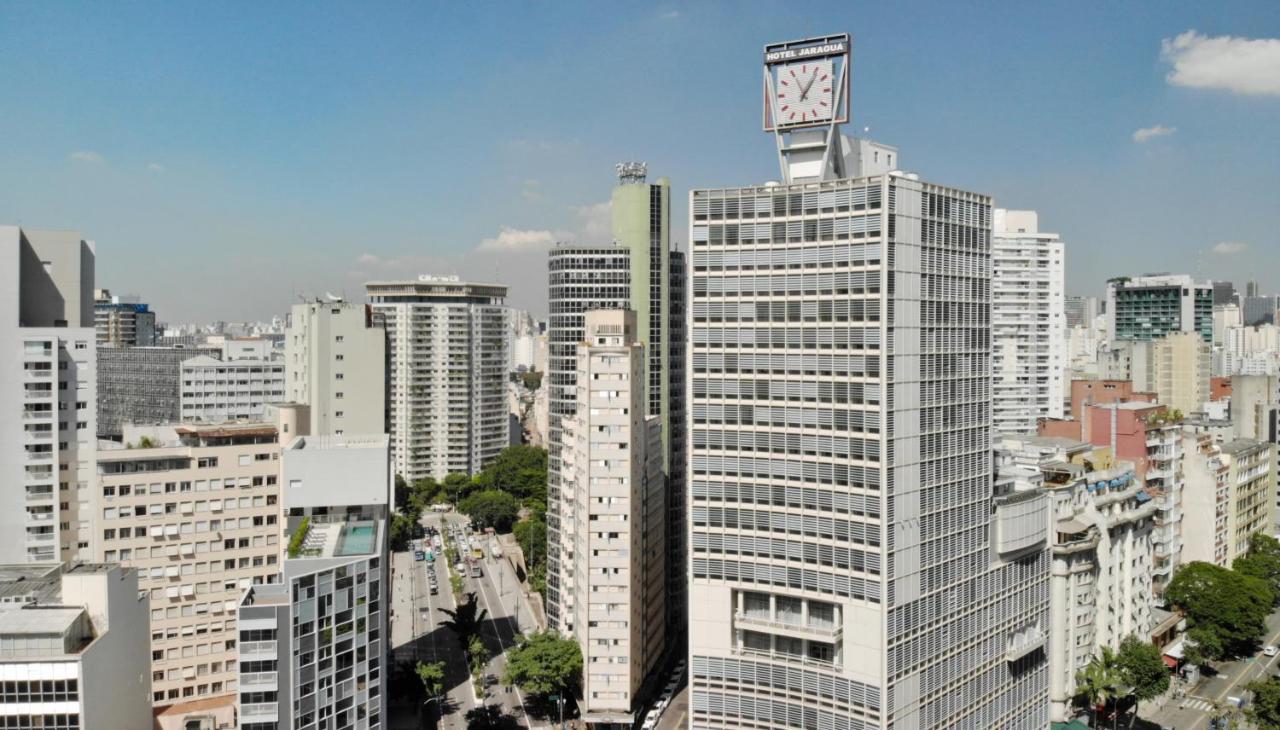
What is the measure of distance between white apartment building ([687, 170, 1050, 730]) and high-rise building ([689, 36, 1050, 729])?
0.13 meters

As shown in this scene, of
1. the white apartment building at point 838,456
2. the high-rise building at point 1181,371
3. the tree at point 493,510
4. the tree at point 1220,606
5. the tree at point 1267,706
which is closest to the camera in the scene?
the white apartment building at point 838,456

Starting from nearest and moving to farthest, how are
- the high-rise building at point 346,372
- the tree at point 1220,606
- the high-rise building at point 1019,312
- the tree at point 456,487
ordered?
the tree at point 1220,606 < the high-rise building at point 346,372 < the high-rise building at point 1019,312 < the tree at point 456,487

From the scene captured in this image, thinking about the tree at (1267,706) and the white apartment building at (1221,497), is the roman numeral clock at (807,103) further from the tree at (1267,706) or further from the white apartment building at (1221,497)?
the white apartment building at (1221,497)

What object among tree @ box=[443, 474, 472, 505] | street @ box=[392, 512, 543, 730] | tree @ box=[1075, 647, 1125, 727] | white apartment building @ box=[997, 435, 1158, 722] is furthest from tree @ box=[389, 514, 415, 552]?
tree @ box=[1075, 647, 1125, 727]

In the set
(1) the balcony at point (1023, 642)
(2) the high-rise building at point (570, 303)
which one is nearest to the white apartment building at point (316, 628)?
(2) the high-rise building at point (570, 303)

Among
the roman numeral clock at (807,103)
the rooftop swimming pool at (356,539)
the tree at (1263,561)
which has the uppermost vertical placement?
the roman numeral clock at (807,103)

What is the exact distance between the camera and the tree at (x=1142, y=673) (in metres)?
78.2

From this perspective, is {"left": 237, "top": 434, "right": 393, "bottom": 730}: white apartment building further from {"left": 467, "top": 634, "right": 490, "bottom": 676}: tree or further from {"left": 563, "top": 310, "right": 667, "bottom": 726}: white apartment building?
{"left": 467, "top": 634, "right": 490, "bottom": 676}: tree

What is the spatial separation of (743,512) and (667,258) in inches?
1868

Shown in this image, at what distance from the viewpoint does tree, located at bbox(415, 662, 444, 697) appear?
7812 centimetres

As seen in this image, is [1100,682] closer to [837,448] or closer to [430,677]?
[837,448]

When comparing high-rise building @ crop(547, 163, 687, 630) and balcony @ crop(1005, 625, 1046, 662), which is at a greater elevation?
high-rise building @ crop(547, 163, 687, 630)

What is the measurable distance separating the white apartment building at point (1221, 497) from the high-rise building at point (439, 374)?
114281mm

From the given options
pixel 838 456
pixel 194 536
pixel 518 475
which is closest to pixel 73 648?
pixel 194 536
